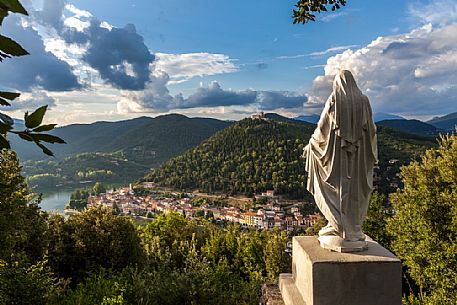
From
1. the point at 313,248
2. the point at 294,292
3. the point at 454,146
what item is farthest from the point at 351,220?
the point at 454,146

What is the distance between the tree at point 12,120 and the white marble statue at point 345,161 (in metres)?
3.22

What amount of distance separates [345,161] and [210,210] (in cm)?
4222

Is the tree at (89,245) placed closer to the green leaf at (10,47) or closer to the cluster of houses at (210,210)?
the green leaf at (10,47)

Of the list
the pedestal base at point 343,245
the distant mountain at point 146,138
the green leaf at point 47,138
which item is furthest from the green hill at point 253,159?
the green leaf at point 47,138

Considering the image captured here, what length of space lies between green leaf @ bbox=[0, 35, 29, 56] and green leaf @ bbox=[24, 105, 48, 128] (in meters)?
0.13

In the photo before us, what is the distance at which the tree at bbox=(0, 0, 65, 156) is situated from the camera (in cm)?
70

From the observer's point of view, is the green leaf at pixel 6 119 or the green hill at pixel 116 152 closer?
the green leaf at pixel 6 119

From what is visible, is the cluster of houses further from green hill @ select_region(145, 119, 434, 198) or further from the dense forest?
the dense forest

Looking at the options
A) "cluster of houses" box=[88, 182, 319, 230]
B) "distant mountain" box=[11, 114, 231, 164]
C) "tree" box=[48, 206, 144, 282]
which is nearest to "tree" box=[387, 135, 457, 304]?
"tree" box=[48, 206, 144, 282]

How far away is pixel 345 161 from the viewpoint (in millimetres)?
3689

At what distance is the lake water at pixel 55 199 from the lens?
51.1 m

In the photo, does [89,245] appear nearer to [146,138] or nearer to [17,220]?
[17,220]

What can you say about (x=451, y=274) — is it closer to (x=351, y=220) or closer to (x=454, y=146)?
(x=454, y=146)

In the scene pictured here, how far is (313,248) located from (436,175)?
668cm
